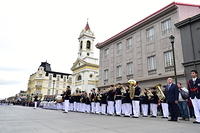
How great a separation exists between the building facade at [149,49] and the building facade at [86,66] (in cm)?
2087

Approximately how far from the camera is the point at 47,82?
86.4 metres

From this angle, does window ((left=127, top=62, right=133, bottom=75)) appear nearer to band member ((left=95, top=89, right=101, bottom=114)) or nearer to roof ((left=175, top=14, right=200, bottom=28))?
roof ((left=175, top=14, right=200, bottom=28))

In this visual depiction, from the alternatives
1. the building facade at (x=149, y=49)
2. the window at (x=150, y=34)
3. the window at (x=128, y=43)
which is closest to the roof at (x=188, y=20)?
the building facade at (x=149, y=49)

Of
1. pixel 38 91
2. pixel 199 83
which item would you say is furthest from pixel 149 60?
pixel 38 91

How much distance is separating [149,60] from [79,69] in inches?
1318

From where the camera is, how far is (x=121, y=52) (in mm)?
26625

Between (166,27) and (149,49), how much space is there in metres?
3.32

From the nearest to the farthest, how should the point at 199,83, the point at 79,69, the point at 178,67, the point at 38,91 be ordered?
the point at 199,83 < the point at 178,67 < the point at 79,69 < the point at 38,91

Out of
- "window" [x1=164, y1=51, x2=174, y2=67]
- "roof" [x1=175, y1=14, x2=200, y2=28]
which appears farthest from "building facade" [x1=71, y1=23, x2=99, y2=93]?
"roof" [x1=175, y1=14, x2=200, y2=28]

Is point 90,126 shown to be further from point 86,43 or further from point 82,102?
point 86,43

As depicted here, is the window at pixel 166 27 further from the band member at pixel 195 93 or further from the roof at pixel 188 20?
the band member at pixel 195 93

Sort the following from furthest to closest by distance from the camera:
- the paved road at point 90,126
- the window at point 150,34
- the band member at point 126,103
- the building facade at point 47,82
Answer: the building facade at point 47,82 → the window at point 150,34 → the band member at point 126,103 → the paved road at point 90,126

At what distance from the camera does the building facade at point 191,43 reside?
649 inches

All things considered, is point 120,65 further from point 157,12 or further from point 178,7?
point 178,7
